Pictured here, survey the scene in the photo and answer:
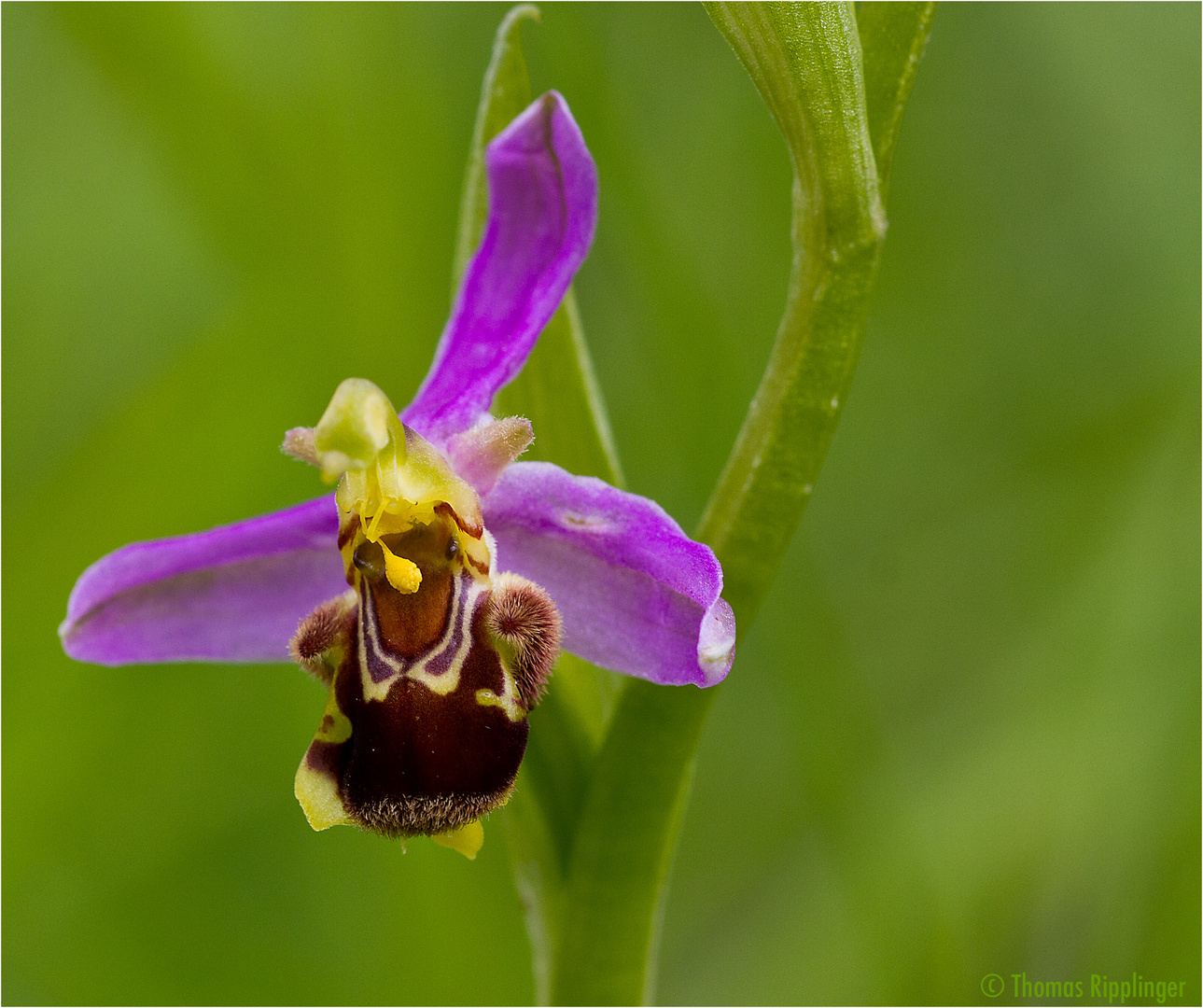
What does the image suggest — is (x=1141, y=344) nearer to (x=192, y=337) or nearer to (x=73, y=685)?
(x=192, y=337)

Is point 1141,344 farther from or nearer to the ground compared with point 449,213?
nearer to the ground

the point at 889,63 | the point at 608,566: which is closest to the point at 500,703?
the point at 608,566

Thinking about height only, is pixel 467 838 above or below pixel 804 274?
below

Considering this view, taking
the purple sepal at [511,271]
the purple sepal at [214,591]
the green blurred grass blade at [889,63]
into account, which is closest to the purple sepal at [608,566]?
the purple sepal at [511,271]

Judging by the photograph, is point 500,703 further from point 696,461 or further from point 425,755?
point 696,461

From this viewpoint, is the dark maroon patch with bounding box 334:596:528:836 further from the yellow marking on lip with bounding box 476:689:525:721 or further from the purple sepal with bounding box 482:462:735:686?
the purple sepal with bounding box 482:462:735:686

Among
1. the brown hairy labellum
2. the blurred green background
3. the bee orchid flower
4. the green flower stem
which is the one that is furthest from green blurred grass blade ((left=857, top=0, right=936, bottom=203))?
the blurred green background

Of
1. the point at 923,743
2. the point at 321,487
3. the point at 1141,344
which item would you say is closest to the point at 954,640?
the point at 923,743
